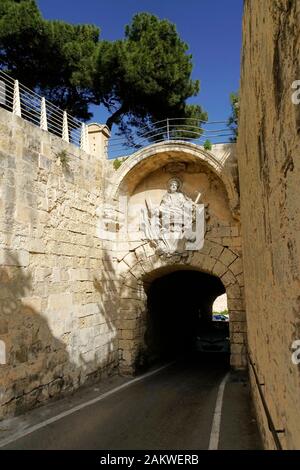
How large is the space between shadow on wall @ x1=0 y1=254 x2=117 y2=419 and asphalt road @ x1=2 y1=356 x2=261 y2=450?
0.82 metres

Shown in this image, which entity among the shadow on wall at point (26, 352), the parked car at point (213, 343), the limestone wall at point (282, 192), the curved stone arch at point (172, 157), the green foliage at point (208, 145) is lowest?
the parked car at point (213, 343)

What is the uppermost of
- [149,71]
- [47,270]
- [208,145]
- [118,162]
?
[149,71]

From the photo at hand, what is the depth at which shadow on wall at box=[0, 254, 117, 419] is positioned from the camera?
6.25 m

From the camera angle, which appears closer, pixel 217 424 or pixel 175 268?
pixel 217 424

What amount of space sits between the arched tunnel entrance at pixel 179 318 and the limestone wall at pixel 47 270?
280 cm

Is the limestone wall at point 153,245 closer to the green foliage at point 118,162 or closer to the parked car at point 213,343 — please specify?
the green foliage at point 118,162

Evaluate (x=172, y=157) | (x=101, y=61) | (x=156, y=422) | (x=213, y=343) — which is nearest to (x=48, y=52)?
(x=101, y=61)

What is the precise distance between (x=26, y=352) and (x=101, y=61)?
14067 millimetres

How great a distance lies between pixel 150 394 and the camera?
803cm

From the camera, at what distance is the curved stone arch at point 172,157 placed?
9.67 metres

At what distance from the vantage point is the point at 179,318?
15.8 meters

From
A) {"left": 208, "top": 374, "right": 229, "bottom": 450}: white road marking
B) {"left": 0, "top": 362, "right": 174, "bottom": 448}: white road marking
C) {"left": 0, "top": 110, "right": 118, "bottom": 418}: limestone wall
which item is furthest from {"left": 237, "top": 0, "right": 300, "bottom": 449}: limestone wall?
{"left": 0, "top": 110, "right": 118, "bottom": 418}: limestone wall

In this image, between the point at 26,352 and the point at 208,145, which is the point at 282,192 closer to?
the point at 26,352

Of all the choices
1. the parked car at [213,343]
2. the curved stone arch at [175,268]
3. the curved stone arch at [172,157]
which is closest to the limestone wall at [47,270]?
the curved stone arch at [175,268]
